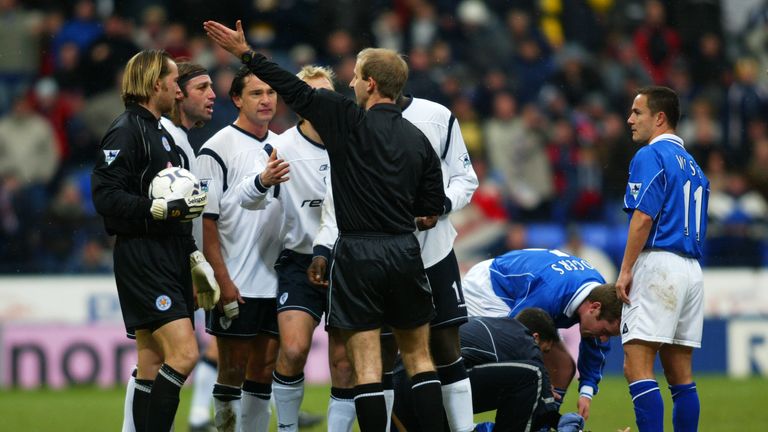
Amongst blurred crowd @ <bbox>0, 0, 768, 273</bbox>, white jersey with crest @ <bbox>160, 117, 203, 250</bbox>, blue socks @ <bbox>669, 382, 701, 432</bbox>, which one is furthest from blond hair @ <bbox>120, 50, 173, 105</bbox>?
blurred crowd @ <bbox>0, 0, 768, 273</bbox>

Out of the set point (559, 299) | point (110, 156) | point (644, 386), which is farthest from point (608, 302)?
point (110, 156)

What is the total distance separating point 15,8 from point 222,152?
941cm

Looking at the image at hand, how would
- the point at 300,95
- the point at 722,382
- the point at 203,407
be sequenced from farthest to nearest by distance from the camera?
the point at 722,382 → the point at 203,407 → the point at 300,95

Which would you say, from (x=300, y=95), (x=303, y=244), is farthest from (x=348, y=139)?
(x=303, y=244)

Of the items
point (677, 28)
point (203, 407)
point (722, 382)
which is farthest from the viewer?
point (677, 28)

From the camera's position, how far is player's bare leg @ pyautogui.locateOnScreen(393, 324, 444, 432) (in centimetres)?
593

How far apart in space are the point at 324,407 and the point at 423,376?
15.0 feet

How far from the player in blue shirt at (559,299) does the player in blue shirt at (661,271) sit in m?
0.37

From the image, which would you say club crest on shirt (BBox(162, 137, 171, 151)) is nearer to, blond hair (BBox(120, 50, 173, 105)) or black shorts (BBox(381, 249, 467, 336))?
blond hair (BBox(120, 50, 173, 105))

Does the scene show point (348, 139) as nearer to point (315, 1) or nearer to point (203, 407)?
point (203, 407)

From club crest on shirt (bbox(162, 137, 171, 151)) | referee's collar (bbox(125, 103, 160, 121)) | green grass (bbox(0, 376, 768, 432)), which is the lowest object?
green grass (bbox(0, 376, 768, 432))

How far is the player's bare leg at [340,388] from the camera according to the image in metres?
6.43

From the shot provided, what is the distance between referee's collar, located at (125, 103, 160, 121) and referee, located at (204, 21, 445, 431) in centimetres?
61

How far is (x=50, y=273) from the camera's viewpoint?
12523 mm
